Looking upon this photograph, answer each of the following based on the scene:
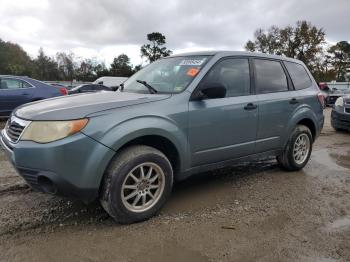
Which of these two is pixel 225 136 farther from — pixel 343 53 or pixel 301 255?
pixel 343 53

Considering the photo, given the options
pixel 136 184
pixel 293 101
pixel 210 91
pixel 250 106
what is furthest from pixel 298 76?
pixel 136 184

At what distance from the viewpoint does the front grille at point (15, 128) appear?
3.22m

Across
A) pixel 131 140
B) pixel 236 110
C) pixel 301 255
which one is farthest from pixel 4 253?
pixel 236 110

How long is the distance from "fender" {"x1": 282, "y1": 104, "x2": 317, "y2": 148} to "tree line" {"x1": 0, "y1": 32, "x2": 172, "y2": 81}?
57835mm

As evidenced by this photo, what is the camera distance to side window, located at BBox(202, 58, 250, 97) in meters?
4.11

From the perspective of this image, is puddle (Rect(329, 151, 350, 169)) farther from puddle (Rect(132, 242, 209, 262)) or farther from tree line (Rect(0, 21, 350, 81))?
tree line (Rect(0, 21, 350, 81))

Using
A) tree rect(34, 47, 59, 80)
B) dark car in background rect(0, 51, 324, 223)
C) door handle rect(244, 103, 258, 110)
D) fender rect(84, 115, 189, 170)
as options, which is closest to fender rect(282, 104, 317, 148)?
dark car in background rect(0, 51, 324, 223)

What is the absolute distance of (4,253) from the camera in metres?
2.82

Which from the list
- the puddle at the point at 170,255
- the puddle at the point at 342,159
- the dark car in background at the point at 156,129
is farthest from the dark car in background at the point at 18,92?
the puddle at the point at 170,255

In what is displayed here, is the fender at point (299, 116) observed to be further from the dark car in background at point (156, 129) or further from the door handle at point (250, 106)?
the door handle at point (250, 106)

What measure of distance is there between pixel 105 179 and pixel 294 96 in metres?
3.18

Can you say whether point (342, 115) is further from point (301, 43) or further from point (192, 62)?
point (301, 43)

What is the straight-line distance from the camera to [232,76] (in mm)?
4344

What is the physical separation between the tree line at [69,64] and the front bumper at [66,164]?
5968 cm
